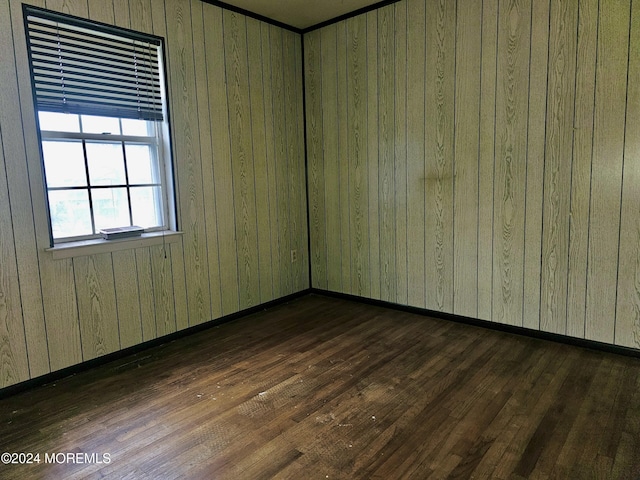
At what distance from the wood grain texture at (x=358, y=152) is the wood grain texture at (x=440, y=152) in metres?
0.64

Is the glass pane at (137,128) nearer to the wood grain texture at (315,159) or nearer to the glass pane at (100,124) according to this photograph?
the glass pane at (100,124)

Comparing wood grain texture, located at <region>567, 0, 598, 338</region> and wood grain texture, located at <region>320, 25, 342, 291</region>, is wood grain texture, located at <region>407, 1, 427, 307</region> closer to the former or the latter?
wood grain texture, located at <region>320, 25, 342, 291</region>

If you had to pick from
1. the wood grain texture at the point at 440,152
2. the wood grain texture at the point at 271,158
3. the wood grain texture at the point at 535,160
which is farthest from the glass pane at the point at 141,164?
the wood grain texture at the point at 535,160

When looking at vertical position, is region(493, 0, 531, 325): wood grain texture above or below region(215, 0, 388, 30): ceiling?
below

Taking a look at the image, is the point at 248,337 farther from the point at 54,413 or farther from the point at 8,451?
the point at 8,451

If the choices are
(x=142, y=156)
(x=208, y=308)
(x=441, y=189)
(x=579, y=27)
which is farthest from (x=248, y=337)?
(x=579, y=27)

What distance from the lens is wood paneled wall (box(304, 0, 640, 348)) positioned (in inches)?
110

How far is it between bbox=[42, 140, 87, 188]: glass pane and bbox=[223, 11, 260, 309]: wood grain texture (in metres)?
1.24

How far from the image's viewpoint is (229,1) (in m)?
3.52

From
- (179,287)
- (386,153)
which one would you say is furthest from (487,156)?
(179,287)

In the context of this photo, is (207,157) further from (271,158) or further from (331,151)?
(331,151)

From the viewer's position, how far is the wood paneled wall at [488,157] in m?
2.80

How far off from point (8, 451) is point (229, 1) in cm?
343

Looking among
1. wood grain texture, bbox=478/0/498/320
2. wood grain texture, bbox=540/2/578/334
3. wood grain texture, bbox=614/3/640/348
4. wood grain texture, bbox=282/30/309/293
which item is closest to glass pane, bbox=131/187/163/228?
wood grain texture, bbox=282/30/309/293
